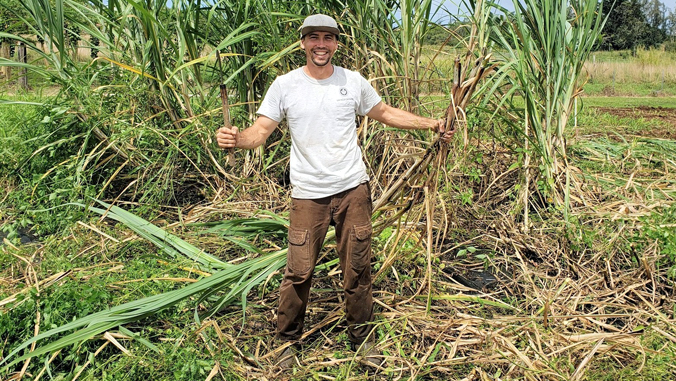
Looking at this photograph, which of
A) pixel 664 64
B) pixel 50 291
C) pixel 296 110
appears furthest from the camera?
pixel 664 64

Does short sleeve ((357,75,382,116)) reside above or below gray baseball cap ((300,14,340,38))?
Answer: below

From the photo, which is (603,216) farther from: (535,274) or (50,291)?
(50,291)

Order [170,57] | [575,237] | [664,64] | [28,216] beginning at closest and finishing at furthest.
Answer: [575,237], [28,216], [170,57], [664,64]

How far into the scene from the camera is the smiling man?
7.08 feet

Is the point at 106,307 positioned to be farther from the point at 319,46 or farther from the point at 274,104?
the point at 319,46

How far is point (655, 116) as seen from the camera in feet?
26.6

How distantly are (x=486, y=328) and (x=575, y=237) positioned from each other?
2.93 ft

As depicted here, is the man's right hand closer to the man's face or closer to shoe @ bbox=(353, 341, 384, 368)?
the man's face

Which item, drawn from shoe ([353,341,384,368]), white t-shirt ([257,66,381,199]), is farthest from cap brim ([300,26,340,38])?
shoe ([353,341,384,368])

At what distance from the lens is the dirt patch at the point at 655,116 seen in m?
6.28

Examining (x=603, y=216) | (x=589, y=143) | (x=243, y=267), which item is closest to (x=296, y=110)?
(x=243, y=267)

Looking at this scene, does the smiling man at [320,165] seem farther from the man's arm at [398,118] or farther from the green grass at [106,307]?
the green grass at [106,307]

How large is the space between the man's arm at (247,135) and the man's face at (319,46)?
0.99 feet

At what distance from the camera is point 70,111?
3787mm
